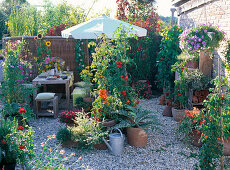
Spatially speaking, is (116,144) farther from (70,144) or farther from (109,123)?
(70,144)

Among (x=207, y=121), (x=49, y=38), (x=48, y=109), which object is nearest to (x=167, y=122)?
(x=207, y=121)

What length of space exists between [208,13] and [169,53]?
1.74m

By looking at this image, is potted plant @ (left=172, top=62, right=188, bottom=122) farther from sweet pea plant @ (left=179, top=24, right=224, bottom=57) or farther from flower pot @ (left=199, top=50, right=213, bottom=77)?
sweet pea plant @ (left=179, top=24, right=224, bottom=57)

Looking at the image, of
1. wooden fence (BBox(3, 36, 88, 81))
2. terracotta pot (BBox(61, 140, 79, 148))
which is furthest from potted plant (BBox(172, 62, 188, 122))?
wooden fence (BBox(3, 36, 88, 81))

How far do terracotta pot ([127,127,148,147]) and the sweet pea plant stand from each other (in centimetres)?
187

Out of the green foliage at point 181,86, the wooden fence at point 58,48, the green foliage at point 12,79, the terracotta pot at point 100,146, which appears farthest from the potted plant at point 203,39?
the wooden fence at point 58,48

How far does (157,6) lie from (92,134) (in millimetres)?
10080

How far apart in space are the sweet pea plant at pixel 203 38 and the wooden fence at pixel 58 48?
3.97 m

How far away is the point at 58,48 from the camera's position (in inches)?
319

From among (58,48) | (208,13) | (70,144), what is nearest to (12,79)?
(70,144)

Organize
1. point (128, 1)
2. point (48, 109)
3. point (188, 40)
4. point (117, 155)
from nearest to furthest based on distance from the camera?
1. point (117, 155)
2. point (188, 40)
3. point (48, 109)
4. point (128, 1)

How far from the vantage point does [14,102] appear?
207 inches

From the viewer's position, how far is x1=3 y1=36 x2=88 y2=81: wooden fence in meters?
7.98

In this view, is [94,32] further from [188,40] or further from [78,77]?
[78,77]
